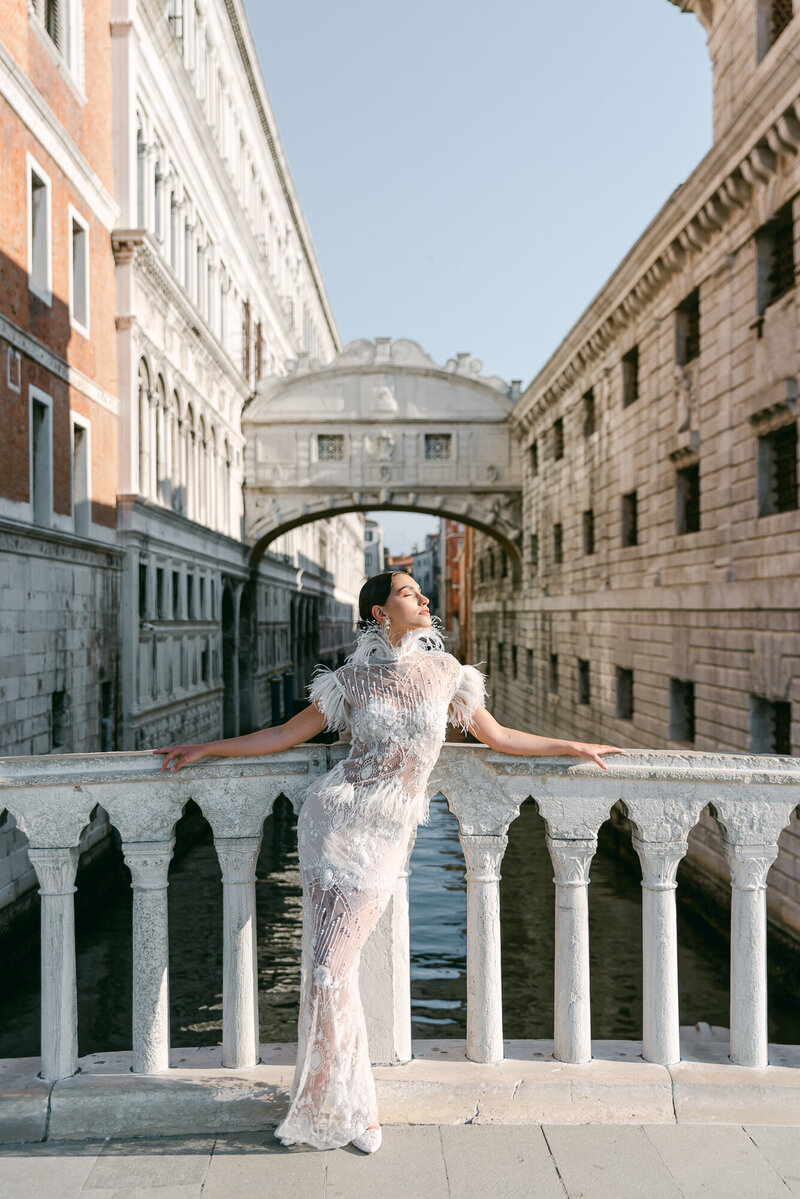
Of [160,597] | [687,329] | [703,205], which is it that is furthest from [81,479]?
[703,205]

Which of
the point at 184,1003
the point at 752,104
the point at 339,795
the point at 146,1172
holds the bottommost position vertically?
the point at 184,1003

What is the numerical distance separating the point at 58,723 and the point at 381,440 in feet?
49.7

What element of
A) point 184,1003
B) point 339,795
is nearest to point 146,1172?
point 339,795

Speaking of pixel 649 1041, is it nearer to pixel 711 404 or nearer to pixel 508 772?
pixel 508 772

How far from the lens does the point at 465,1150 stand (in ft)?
8.82

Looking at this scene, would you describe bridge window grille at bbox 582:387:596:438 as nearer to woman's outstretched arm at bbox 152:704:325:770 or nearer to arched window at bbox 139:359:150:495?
arched window at bbox 139:359:150:495

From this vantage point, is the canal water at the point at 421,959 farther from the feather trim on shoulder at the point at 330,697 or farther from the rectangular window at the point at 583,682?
the rectangular window at the point at 583,682

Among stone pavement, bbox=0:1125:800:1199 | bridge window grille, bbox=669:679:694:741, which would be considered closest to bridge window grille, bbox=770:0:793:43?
bridge window grille, bbox=669:679:694:741

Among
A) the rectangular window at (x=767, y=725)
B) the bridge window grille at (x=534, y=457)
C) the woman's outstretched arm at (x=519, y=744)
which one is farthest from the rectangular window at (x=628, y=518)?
the woman's outstretched arm at (x=519, y=744)

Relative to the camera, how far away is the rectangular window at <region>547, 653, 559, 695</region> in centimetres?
2192

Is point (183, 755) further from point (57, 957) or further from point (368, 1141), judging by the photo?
point (368, 1141)

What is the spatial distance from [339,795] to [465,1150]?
1003 millimetres

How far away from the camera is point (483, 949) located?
3.04 m

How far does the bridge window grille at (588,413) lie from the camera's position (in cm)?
1952
